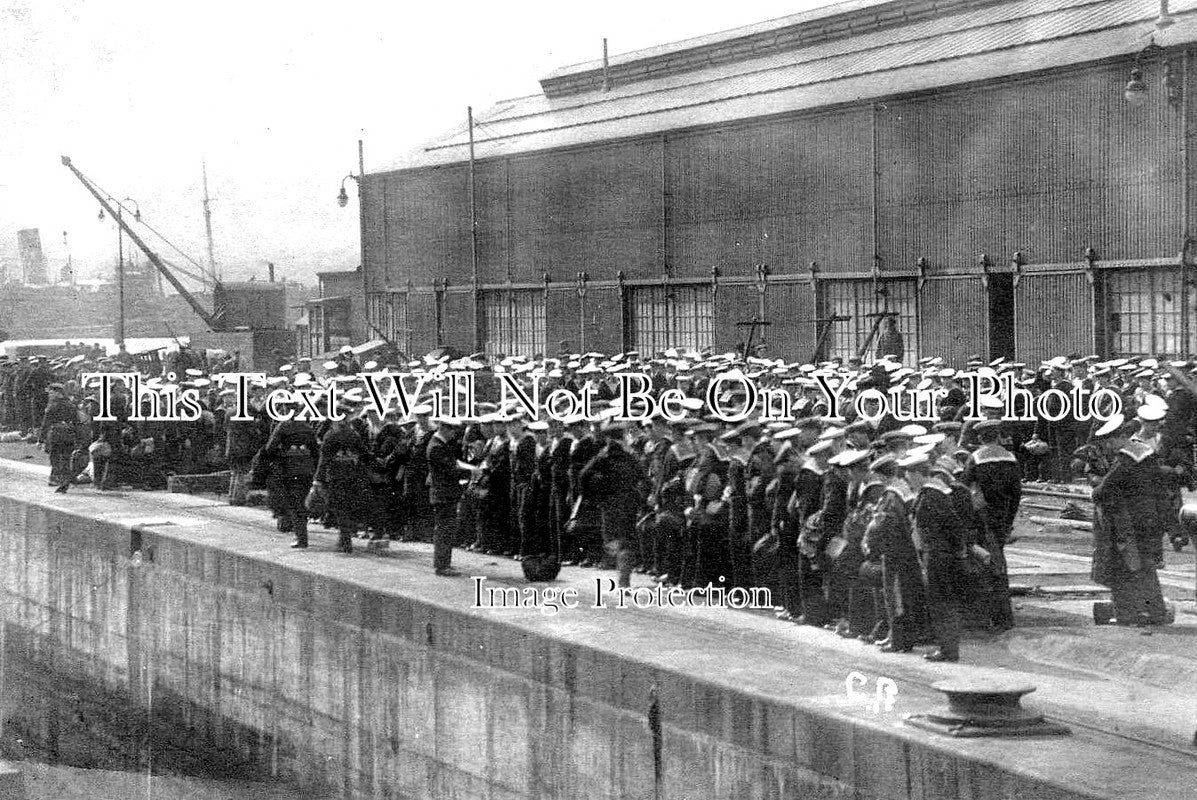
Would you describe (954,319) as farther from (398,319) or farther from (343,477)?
(398,319)

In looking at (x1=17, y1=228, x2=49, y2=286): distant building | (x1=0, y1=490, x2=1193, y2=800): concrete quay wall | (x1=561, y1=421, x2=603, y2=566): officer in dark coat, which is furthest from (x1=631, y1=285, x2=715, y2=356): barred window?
(x1=561, y1=421, x2=603, y2=566): officer in dark coat

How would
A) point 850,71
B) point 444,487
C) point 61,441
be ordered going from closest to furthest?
point 444,487 → point 61,441 → point 850,71

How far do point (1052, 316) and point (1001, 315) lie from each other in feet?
4.79

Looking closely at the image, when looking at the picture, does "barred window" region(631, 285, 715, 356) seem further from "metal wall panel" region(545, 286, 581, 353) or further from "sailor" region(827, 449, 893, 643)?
"sailor" region(827, 449, 893, 643)

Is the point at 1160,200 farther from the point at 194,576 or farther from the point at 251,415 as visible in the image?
the point at 194,576

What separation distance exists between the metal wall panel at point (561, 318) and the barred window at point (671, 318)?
2300mm

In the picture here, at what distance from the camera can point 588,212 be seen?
140 feet

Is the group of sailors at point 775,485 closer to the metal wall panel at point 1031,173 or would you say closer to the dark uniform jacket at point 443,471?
the dark uniform jacket at point 443,471

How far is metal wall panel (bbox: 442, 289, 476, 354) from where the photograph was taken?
47.1 meters

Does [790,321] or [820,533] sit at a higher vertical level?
[790,321]

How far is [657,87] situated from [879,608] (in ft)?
119

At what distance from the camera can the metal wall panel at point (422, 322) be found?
48.8 meters

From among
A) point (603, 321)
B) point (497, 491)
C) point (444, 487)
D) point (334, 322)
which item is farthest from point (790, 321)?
point (334, 322)

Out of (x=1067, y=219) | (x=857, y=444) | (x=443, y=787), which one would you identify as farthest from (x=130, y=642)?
(x=1067, y=219)
